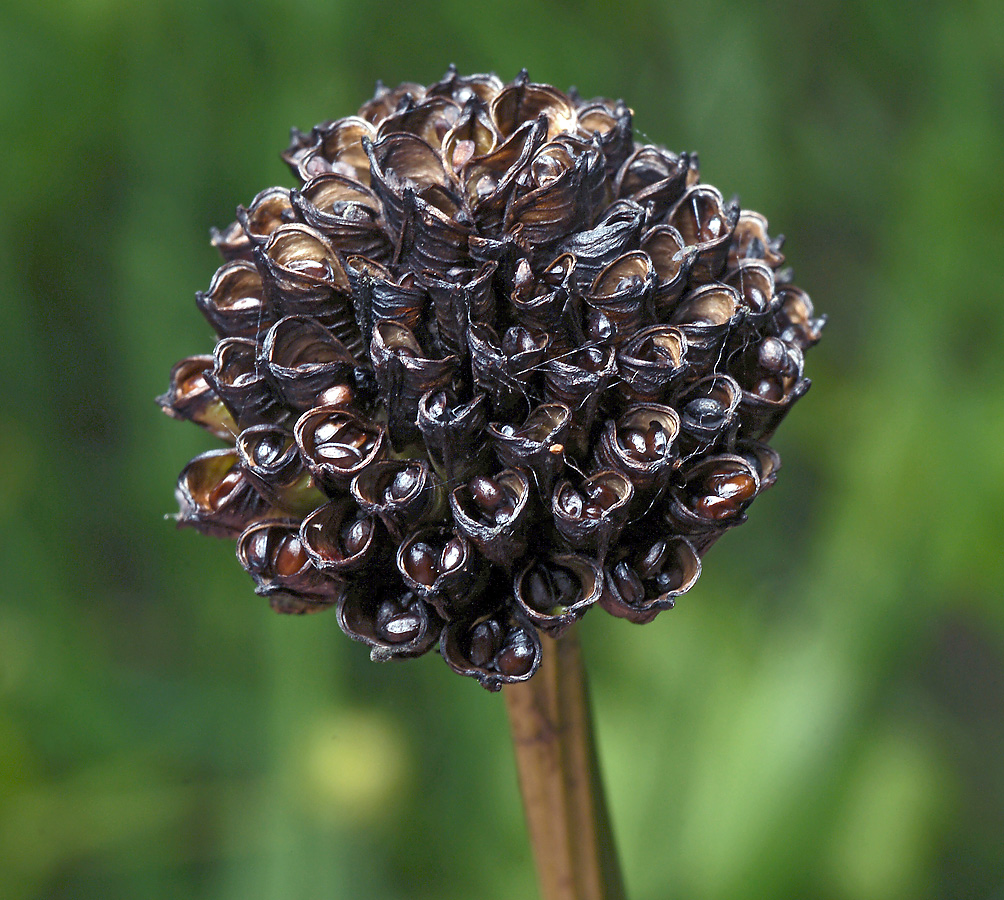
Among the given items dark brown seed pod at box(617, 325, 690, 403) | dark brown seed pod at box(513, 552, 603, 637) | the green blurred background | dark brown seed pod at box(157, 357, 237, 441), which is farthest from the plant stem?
the green blurred background

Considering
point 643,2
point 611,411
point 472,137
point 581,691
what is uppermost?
point 643,2

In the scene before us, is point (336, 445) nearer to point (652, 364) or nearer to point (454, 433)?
point (454, 433)

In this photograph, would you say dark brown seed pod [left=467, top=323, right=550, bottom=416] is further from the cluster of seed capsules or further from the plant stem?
the plant stem

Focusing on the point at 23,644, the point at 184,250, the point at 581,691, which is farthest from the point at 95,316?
the point at 581,691

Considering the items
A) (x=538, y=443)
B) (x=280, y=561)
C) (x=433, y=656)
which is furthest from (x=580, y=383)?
(x=433, y=656)

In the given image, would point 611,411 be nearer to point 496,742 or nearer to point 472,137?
point 472,137

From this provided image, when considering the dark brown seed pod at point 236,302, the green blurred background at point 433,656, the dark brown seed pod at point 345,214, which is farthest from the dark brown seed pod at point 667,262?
the green blurred background at point 433,656
